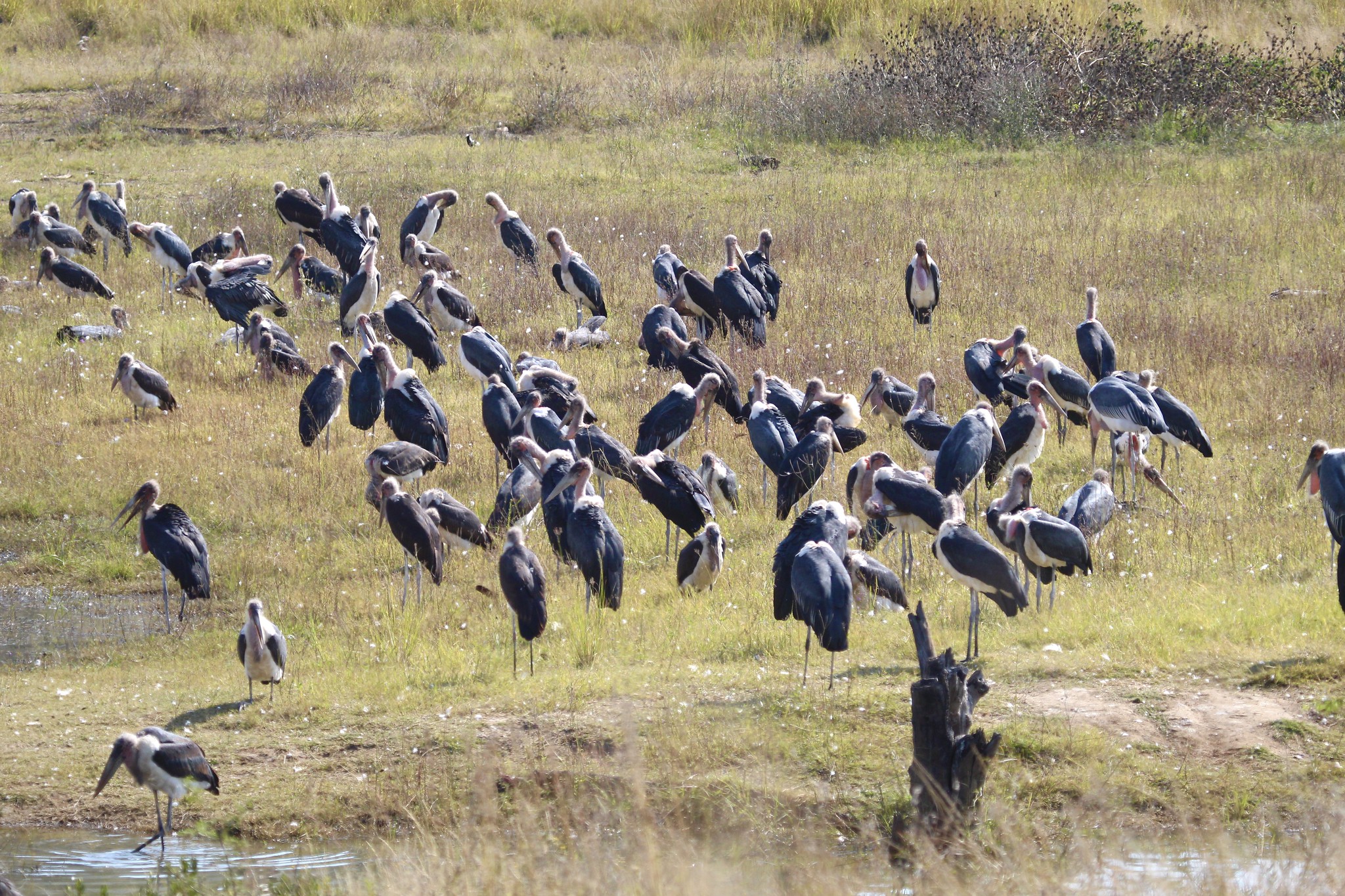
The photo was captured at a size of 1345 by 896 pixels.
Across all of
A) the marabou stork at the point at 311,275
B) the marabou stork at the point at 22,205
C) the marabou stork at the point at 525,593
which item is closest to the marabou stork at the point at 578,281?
the marabou stork at the point at 311,275

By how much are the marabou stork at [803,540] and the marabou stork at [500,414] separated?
3448 mm

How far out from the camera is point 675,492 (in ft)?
32.9

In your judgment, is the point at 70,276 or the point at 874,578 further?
the point at 70,276

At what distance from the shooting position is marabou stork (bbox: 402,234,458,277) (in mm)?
16469

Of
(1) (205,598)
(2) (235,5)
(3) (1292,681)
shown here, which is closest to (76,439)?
(1) (205,598)

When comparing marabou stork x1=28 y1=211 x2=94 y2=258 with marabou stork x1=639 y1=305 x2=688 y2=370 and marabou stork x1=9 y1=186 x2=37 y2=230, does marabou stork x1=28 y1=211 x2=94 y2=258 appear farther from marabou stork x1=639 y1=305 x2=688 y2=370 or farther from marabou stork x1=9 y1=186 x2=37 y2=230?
marabou stork x1=639 y1=305 x2=688 y2=370

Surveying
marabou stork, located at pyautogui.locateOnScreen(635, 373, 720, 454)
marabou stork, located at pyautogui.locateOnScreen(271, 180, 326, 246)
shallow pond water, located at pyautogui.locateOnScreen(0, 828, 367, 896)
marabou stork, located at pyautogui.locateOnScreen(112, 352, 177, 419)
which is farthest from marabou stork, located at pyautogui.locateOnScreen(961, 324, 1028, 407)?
marabou stork, located at pyautogui.locateOnScreen(271, 180, 326, 246)

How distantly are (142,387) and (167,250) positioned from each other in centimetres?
414

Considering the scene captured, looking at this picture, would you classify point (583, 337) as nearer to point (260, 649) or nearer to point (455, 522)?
point (455, 522)

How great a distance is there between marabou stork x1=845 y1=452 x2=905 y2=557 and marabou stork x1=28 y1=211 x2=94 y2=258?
427 inches

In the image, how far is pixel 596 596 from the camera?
9.25 meters

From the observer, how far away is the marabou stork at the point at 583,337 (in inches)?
584

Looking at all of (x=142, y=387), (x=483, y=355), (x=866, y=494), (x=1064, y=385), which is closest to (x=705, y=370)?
(x=483, y=355)

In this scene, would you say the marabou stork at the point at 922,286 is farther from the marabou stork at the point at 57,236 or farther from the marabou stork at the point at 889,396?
the marabou stork at the point at 57,236
